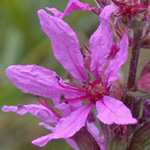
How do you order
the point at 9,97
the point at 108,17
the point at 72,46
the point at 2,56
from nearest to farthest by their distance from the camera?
the point at 108,17
the point at 72,46
the point at 9,97
the point at 2,56

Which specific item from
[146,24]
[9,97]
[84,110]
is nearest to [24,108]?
[84,110]

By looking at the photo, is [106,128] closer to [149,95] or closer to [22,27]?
[149,95]

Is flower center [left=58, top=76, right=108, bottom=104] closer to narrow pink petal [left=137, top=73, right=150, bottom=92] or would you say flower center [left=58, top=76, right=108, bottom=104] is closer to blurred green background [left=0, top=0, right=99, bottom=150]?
narrow pink petal [left=137, top=73, right=150, bottom=92]

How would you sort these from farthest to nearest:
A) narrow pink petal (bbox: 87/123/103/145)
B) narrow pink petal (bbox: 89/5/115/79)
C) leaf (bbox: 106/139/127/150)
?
narrow pink petal (bbox: 87/123/103/145) → leaf (bbox: 106/139/127/150) → narrow pink petal (bbox: 89/5/115/79)

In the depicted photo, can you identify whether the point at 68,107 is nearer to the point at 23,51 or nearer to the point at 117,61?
the point at 117,61

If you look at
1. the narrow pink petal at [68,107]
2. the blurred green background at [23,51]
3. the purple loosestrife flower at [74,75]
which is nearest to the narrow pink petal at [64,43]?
the purple loosestrife flower at [74,75]

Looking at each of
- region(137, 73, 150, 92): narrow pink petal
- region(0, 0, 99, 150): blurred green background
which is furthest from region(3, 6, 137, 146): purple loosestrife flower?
region(0, 0, 99, 150): blurred green background

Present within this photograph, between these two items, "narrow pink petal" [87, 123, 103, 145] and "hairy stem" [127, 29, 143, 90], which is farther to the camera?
"narrow pink petal" [87, 123, 103, 145]
